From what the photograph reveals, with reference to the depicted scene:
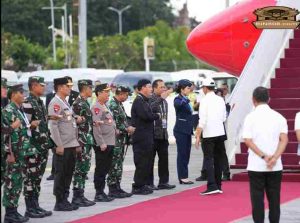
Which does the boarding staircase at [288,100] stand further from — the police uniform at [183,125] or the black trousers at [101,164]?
the black trousers at [101,164]

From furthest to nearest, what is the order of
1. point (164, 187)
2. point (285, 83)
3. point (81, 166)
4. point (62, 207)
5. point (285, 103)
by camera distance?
point (285, 83), point (285, 103), point (164, 187), point (81, 166), point (62, 207)

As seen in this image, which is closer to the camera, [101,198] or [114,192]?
[101,198]

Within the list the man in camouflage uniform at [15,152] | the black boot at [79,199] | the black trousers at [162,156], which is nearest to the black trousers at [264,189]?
the man in camouflage uniform at [15,152]

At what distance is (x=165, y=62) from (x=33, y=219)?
71.4 meters

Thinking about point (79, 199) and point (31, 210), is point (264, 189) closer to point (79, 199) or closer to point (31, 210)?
point (31, 210)

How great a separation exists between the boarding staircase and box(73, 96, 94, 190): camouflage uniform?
3875 mm

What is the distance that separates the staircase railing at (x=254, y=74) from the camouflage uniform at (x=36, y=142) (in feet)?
19.4

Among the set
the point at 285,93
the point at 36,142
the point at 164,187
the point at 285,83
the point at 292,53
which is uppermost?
the point at 292,53

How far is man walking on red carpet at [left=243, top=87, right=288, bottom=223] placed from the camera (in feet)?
33.1

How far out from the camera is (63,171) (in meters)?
13.1

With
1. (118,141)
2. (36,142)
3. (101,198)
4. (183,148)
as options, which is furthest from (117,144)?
(36,142)

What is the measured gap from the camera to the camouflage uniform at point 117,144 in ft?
48.4

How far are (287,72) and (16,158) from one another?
8.55 m

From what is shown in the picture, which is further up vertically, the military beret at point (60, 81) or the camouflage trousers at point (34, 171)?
the military beret at point (60, 81)
